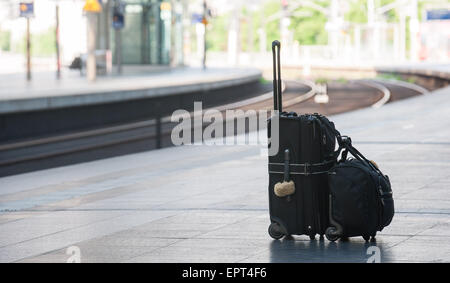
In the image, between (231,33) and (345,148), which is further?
(231,33)

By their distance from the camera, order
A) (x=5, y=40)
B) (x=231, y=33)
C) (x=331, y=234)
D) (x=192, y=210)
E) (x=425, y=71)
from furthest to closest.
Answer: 1. (x=5, y=40)
2. (x=231, y=33)
3. (x=425, y=71)
4. (x=192, y=210)
5. (x=331, y=234)

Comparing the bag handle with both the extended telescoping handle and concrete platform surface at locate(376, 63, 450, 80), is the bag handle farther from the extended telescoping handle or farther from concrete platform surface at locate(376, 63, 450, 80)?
concrete platform surface at locate(376, 63, 450, 80)

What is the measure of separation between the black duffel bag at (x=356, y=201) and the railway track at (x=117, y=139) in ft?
29.3

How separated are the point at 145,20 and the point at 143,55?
5.46 feet

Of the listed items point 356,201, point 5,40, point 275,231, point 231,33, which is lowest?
point 5,40

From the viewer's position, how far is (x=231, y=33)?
74.9 meters

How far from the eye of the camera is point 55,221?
9.80 m

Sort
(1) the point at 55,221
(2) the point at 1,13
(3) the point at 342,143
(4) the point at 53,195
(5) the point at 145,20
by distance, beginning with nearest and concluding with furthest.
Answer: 1. (3) the point at 342,143
2. (1) the point at 55,221
3. (4) the point at 53,195
4. (5) the point at 145,20
5. (2) the point at 1,13

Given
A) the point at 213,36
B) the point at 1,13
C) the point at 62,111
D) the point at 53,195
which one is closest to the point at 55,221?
the point at 53,195

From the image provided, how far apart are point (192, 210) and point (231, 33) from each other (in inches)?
2575

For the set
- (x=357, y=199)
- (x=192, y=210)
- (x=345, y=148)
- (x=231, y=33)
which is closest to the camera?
(x=357, y=199)

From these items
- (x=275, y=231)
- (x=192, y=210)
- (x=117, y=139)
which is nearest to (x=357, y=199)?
(x=275, y=231)

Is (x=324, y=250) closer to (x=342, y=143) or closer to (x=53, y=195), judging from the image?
(x=342, y=143)

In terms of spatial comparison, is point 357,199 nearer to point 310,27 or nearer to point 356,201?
point 356,201
